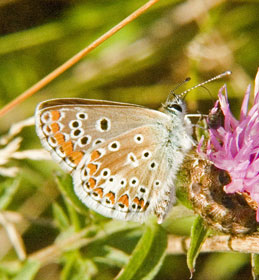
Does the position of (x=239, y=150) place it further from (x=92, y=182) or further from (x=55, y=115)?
(x=55, y=115)

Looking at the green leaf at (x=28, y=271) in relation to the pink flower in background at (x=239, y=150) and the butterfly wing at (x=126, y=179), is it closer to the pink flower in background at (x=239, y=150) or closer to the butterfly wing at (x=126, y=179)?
the butterfly wing at (x=126, y=179)

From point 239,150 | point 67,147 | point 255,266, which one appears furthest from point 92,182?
point 255,266

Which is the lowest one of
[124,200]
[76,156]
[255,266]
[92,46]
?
[255,266]

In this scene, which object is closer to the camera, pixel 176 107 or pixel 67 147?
pixel 67 147

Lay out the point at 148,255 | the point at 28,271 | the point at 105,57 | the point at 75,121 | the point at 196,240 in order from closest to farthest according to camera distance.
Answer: the point at 196,240 → the point at 75,121 → the point at 148,255 → the point at 28,271 → the point at 105,57

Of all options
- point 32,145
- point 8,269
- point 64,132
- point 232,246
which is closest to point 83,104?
point 64,132

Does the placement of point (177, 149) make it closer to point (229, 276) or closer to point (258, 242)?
point (258, 242)

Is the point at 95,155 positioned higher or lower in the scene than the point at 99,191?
higher
